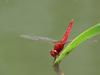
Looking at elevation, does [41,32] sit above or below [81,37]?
below

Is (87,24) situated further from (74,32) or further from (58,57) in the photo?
(58,57)

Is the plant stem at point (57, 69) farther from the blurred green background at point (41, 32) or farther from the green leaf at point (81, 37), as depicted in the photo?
the blurred green background at point (41, 32)

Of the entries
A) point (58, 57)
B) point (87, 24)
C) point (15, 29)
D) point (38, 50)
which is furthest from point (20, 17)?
point (58, 57)

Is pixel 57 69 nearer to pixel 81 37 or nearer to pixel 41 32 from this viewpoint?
pixel 81 37

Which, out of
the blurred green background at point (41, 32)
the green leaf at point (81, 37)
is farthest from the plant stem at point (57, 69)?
the blurred green background at point (41, 32)

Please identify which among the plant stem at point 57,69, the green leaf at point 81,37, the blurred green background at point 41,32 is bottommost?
the blurred green background at point 41,32

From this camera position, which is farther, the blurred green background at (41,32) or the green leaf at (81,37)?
the blurred green background at (41,32)

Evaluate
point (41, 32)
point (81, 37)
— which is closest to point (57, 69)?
point (81, 37)

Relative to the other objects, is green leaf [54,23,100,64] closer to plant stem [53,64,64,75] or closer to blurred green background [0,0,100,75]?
plant stem [53,64,64,75]
